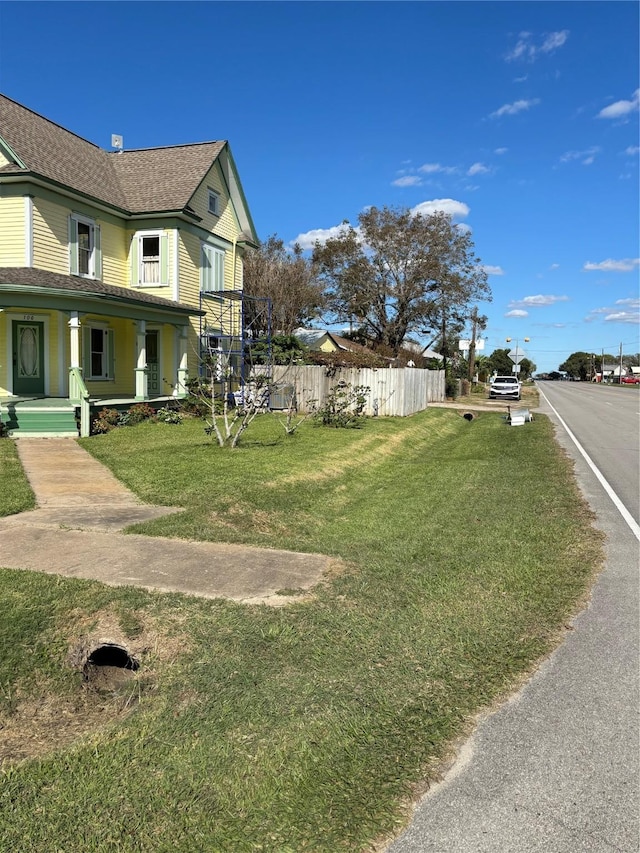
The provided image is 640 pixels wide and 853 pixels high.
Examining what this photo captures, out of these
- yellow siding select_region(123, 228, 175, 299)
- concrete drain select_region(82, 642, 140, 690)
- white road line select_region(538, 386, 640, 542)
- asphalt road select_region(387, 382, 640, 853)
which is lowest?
concrete drain select_region(82, 642, 140, 690)

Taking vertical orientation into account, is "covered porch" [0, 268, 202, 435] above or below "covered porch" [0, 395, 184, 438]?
above

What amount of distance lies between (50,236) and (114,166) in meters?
6.74

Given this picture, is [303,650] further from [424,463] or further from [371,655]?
[424,463]

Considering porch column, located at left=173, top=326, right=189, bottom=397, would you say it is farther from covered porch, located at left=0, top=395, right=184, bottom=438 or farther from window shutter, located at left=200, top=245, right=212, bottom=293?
covered porch, located at left=0, top=395, right=184, bottom=438

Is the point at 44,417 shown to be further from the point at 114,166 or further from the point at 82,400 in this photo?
the point at 114,166

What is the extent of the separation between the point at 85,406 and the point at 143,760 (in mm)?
13485

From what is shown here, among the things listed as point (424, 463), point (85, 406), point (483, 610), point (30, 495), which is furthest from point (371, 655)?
point (85, 406)

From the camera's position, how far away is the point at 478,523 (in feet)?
27.6

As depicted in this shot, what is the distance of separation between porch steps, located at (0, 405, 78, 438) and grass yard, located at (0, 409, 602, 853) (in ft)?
26.4

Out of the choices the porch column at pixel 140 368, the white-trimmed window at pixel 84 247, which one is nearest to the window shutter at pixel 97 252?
the white-trimmed window at pixel 84 247

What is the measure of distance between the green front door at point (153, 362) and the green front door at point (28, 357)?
457 centimetres

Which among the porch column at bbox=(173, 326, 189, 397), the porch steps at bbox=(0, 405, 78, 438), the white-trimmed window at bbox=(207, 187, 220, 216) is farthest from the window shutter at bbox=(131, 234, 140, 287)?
the porch steps at bbox=(0, 405, 78, 438)

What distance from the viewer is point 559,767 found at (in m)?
3.30

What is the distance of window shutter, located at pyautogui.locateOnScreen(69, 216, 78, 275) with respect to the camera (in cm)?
1909
